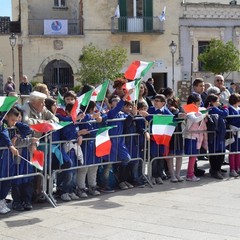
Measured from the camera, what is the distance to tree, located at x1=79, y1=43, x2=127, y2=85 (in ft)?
105

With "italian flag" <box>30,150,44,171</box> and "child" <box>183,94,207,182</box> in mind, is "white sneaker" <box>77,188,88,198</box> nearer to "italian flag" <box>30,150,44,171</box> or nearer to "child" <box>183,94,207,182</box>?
"italian flag" <box>30,150,44,171</box>

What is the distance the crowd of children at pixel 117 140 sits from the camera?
7969 millimetres

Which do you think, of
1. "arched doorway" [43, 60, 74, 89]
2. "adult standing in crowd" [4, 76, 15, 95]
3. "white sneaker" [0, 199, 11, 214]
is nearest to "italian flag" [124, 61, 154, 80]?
"white sneaker" [0, 199, 11, 214]

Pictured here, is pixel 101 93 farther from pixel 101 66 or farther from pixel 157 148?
pixel 101 66

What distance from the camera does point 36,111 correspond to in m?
8.21

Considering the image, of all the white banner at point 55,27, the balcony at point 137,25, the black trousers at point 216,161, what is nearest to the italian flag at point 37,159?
the black trousers at point 216,161

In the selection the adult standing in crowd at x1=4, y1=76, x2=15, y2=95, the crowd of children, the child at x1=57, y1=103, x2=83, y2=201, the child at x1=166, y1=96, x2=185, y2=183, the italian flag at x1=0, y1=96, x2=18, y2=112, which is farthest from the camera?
the adult standing in crowd at x1=4, y1=76, x2=15, y2=95

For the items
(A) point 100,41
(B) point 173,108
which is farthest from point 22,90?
(A) point 100,41

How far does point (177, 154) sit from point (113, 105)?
158 centimetres

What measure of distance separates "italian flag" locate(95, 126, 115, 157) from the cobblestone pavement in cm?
73

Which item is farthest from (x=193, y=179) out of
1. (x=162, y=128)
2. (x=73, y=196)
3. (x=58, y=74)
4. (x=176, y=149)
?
(x=58, y=74)

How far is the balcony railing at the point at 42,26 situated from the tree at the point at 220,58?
8.24 m

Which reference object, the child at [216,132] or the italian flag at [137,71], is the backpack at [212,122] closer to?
the child at [216,132]

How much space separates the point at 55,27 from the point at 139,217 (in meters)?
28.2
